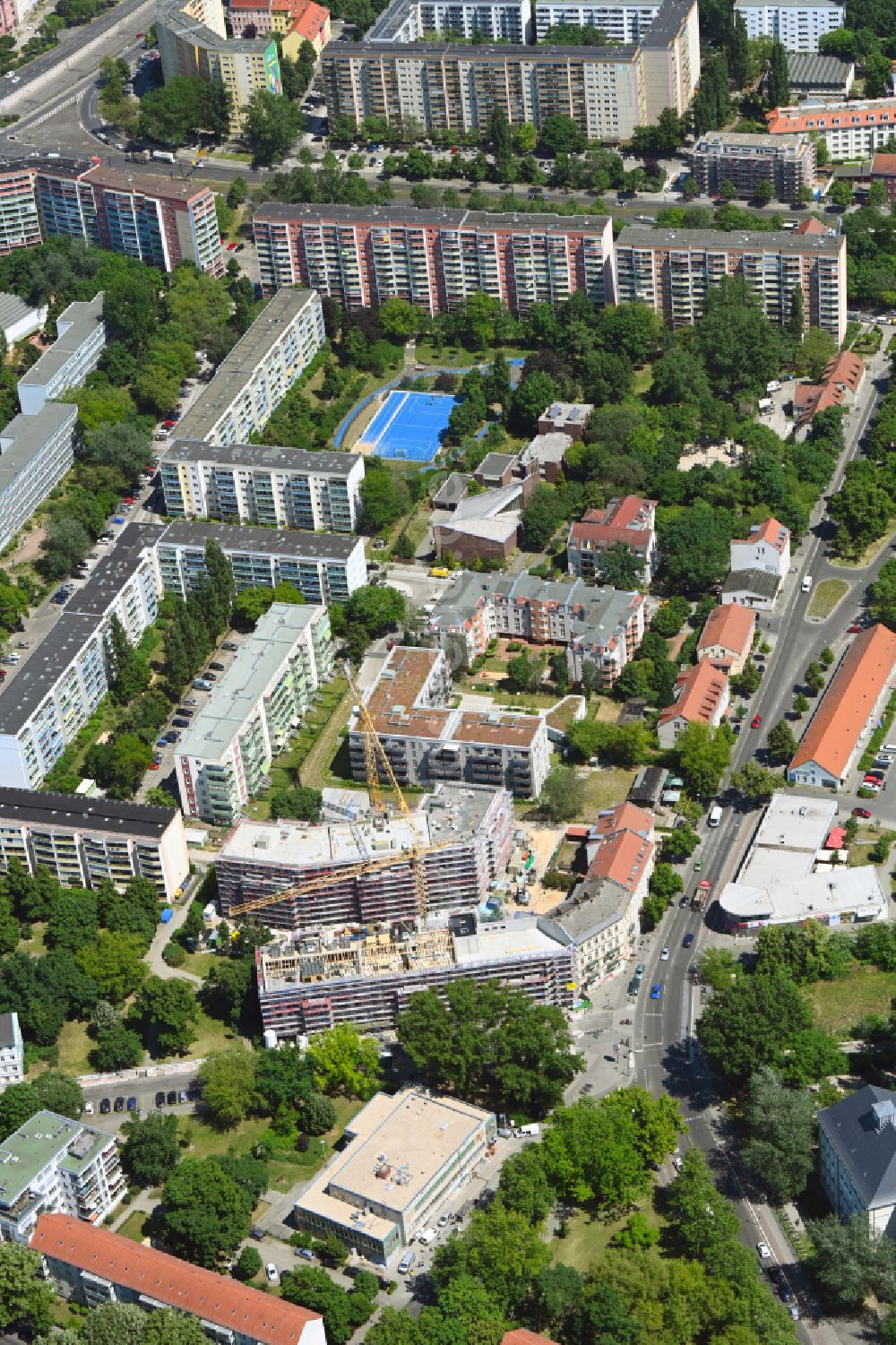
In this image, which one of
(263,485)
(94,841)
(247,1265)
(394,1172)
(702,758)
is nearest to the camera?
(247,1265)

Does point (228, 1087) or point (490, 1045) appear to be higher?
point (490, 1045)

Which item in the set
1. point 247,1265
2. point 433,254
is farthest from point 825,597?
point 247,1265

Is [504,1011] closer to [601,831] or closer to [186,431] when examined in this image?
[601,831]

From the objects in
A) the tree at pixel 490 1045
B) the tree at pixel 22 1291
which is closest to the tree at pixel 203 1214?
the tree at pixel 22 1291

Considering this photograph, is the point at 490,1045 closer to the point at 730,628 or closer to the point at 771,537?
the point at 730,628

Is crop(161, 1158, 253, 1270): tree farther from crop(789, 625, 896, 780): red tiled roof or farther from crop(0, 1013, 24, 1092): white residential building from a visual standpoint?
crop(789, 625, 896, 780): red tiled roof

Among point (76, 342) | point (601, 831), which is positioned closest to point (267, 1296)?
point (601, 831)

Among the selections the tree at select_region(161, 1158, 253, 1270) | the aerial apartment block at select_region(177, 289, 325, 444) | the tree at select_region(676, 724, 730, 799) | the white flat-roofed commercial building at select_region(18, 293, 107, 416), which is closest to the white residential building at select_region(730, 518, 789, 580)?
the tree at select_region(676, 724, 730, 799)
